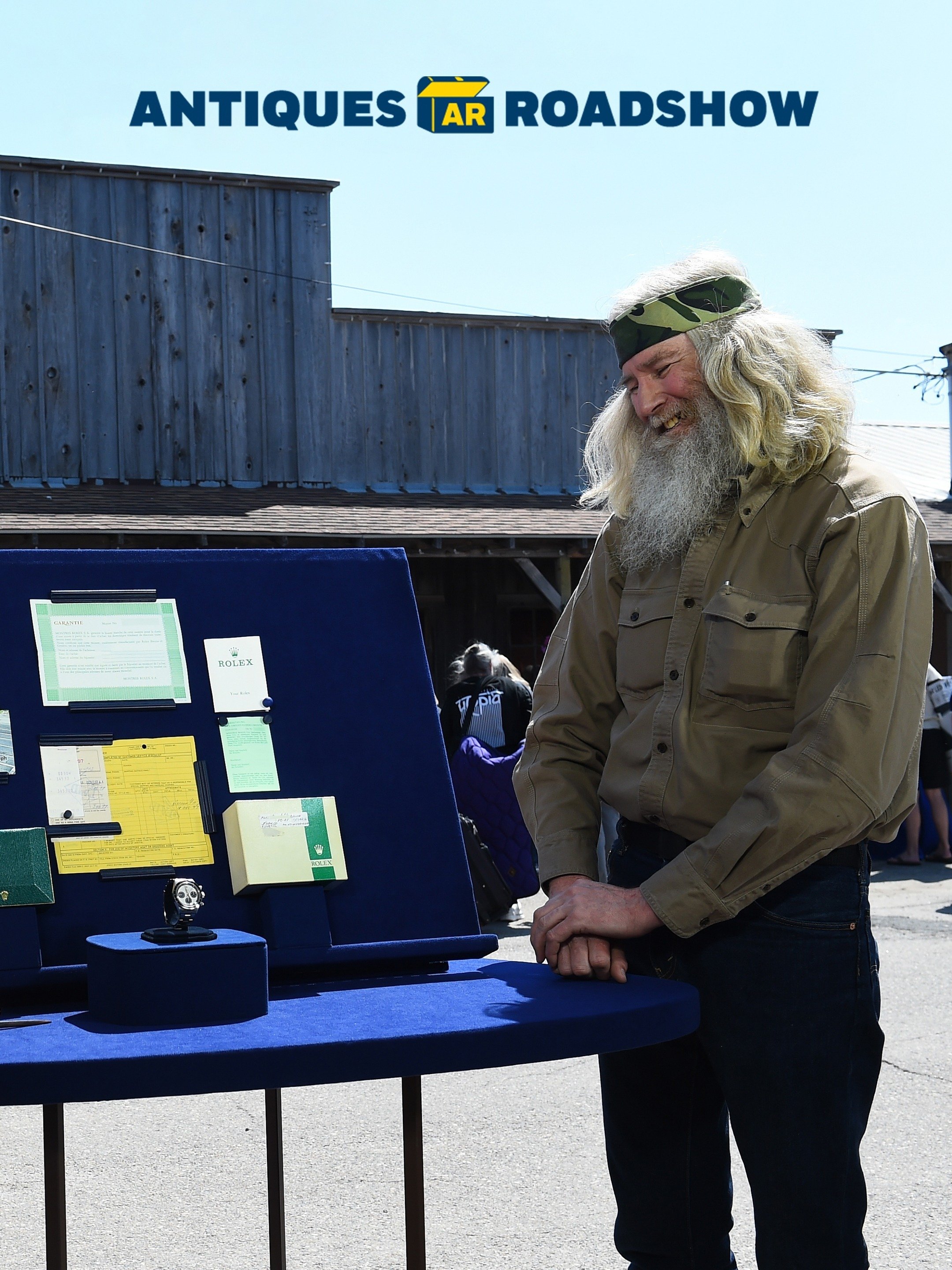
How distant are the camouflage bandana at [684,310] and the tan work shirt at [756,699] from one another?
0.30 meters

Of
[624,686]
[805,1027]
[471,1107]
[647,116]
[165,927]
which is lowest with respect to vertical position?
[471,1107]

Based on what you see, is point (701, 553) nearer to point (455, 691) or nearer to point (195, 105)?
point (455, 691)

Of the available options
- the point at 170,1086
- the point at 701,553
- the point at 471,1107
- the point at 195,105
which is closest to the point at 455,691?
the point at 471,1107

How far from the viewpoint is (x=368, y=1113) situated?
4781 millimetres

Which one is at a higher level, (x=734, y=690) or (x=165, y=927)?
(x=734, y=690)

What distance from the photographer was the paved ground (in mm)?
3582

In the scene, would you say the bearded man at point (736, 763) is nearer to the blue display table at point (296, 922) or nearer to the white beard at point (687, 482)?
the white beard at point (687, 482)

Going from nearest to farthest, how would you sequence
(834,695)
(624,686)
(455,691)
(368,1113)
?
(834,695) < (624,686) < (368,1113) < (455,691)

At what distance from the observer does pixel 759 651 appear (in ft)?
7.06

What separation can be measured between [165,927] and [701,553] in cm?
108

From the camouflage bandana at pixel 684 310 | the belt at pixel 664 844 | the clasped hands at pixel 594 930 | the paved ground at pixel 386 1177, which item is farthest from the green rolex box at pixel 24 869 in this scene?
the paved ground at pixel 386 1177

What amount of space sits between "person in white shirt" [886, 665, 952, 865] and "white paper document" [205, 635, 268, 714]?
812 centimetres

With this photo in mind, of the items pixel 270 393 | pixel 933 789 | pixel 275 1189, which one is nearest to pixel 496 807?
pixel 933 789

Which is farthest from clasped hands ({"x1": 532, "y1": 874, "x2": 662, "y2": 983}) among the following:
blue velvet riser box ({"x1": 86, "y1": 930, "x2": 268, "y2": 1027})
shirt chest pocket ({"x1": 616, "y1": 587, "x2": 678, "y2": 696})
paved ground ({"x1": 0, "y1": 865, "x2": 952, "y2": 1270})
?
paved ground ({"x1": 0, "y1": 865, "x2": 952, "y2": 1270})
